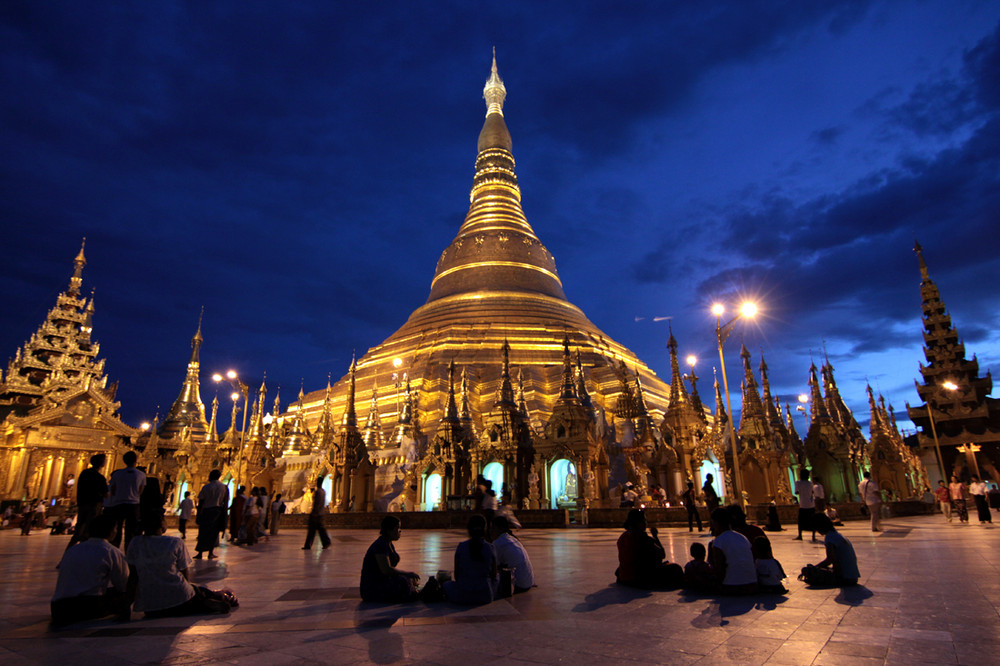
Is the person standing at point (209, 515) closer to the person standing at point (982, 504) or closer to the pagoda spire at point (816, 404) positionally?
the person standing at point (982, 504)

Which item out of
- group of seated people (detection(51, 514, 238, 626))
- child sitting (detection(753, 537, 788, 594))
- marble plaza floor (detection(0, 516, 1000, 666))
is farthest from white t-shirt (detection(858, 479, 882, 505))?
group of seated people (detection(51, 514, 238, 626))

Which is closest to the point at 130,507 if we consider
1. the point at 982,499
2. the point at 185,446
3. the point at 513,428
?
the point at 513,428

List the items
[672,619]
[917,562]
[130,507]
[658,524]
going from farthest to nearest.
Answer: [658,524] → [917,562] → [130,507] → [672,619]

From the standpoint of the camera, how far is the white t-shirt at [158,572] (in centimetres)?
586

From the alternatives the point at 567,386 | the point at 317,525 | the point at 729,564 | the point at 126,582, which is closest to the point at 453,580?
the point at 729,564

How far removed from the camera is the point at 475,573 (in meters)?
6.52

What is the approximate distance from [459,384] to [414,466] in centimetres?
1059

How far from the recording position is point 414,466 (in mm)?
28188

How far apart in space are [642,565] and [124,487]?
7.22 meters

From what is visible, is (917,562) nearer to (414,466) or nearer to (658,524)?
(658,524)

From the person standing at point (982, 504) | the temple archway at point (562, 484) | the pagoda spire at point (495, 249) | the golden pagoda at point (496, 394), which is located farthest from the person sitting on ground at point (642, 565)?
the pagoda spire at point (495, 249)

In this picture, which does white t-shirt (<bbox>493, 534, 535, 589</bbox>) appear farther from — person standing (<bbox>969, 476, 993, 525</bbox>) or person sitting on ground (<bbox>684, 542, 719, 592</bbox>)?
person standing (<bbox>969, 476, 993, 525</bbox>)

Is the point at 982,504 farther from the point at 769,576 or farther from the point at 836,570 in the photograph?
the point at 769,576

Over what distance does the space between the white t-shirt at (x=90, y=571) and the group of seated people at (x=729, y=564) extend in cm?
566
